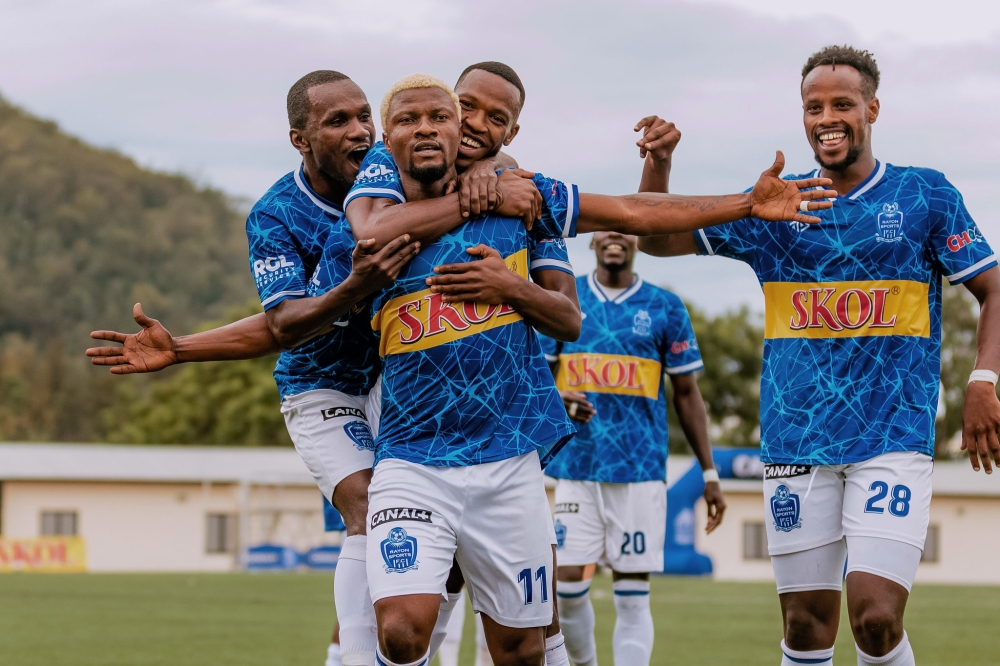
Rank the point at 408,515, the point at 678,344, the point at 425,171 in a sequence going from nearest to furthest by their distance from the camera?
1. the point at 408,515
2. the point at 425,171
3. the point at 678,344

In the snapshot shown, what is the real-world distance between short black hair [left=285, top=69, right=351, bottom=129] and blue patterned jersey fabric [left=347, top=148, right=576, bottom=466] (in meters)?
0.86

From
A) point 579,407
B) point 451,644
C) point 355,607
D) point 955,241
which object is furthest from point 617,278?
point 355,607

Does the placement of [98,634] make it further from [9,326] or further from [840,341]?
[9,326]

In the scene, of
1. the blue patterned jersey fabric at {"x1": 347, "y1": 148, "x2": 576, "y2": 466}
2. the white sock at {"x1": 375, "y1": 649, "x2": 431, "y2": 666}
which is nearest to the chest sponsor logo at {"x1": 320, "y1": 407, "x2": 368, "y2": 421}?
the blue patterned jersey fabric at {"x1": 347, "y1": 148, "x2": 576, "y2": 466}

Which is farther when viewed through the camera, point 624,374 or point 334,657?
point 624,374

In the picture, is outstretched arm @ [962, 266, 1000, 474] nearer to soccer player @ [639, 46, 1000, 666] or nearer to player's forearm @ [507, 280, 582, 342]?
soccer player @ [639, 46, 1000, 666]

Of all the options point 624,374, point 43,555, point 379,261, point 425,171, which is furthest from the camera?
point 43,555

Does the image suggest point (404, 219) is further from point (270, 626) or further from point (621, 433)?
point (270, 626)

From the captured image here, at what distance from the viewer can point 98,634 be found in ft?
46.0

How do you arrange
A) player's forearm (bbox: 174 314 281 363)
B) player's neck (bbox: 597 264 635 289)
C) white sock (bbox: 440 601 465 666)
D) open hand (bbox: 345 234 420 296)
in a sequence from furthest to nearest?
player's neck (bbox: 597 264 635 289), white sock (bbox: 440 601 465 666), player's forearm (bbox: 174 314 281 363), open hand (bbox: 345 234 420 296)

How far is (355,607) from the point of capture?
5.56 m

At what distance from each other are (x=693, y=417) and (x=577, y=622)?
1746mm

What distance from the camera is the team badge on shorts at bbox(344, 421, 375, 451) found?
19.0ft

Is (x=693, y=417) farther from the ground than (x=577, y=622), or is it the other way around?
(x=693, y=417)
